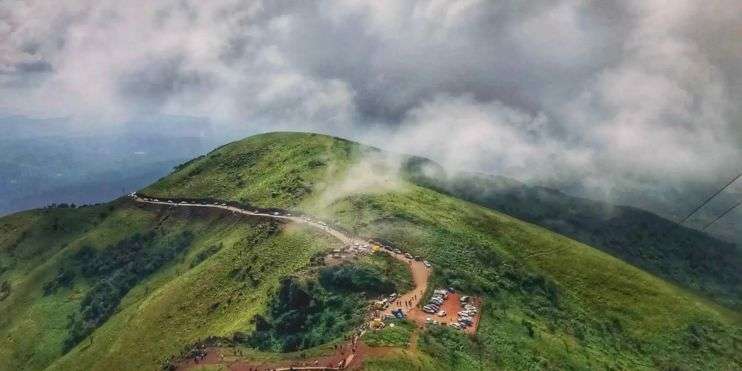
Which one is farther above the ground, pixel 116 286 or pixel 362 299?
pixel 362 299

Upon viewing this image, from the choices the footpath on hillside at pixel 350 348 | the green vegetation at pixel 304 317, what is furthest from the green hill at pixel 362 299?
the footpath on hillside at pixel 350 348

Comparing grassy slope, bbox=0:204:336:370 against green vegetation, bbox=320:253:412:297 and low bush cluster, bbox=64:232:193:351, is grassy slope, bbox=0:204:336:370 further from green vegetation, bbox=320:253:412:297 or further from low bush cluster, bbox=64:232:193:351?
green vegetation, bbox=320:253:412:297

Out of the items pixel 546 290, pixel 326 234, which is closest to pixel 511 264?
pixel 546 290

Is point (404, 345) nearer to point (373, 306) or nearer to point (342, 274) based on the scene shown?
point (373, 306)

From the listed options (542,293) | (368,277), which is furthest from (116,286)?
(542,293)

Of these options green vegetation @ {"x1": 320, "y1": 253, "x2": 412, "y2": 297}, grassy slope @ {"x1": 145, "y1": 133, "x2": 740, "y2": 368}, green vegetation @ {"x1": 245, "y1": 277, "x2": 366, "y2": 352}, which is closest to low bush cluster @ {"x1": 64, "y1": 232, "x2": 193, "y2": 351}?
grassy slope @ {"x1": 145, "y1": 133, "x2": 740, "y2": 368}

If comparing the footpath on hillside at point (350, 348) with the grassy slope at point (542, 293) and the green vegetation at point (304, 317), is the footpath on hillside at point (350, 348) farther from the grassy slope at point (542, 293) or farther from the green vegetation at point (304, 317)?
the green vegetation at point (304, 317)

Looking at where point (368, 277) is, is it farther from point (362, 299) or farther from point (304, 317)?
A: point (304, 317)

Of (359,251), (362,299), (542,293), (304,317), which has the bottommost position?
(304,317)
